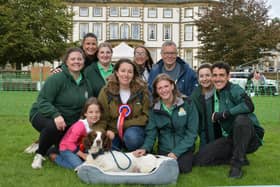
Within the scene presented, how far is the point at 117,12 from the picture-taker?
220ft

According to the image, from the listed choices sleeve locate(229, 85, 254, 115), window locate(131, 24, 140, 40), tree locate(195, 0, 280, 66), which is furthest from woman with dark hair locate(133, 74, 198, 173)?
window locate(131, 24, 140, 40)

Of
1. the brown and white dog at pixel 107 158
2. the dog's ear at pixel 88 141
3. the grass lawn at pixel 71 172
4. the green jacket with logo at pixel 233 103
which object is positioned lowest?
the grass lawn at pixel 71 172

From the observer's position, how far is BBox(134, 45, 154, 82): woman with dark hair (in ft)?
25.2

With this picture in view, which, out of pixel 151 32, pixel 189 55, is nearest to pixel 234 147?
pixel 189 55

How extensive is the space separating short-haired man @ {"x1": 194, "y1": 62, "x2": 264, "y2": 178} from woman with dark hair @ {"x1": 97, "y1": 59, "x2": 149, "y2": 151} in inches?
36.1

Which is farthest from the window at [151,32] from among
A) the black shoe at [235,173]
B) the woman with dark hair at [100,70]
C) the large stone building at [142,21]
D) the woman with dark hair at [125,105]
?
the black shoe at [235,173]

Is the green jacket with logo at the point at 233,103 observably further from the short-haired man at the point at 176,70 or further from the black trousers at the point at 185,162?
the short-haired man at the point at 176,70

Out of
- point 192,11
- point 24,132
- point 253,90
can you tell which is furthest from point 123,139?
point 192,11

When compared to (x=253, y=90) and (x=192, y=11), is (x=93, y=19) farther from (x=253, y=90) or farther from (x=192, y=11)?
(x=253, y=90)

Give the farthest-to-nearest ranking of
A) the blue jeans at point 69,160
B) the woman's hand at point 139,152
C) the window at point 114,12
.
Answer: the window at point 114,12
the blue jeans at point 69,160
the woman's hand at point 139,152

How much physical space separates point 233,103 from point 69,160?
7.26 ft

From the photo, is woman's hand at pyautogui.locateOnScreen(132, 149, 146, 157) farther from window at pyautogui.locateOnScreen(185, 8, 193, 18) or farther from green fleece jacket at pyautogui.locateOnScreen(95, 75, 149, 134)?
window at pyautogui.locateOnScreen(185, 8, 193, 18)

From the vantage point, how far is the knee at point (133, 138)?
225 inches

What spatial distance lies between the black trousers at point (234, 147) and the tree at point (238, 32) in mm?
37177
